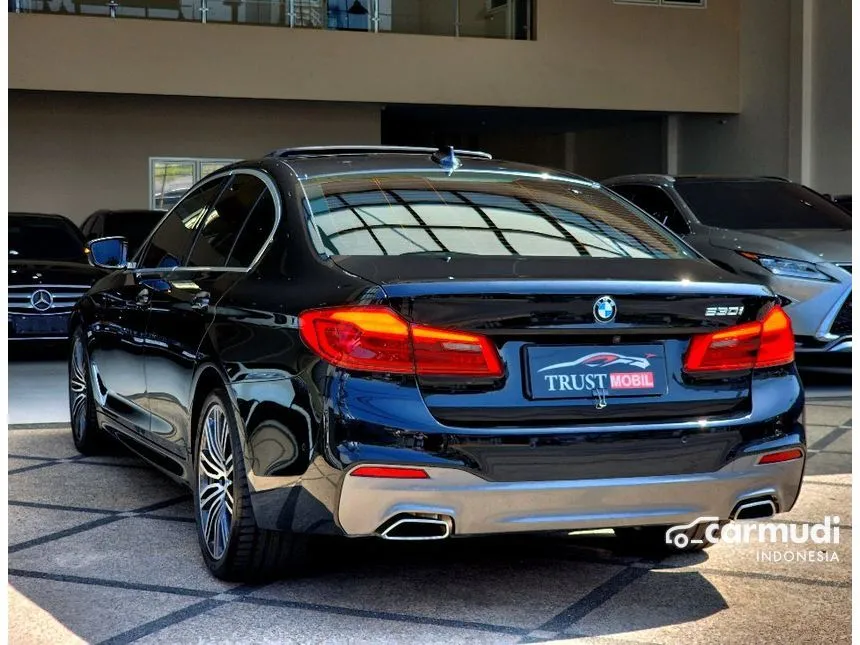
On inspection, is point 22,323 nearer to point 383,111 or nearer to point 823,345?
point 823,345

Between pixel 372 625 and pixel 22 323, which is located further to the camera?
pixel 22 323

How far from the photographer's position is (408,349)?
161 inches

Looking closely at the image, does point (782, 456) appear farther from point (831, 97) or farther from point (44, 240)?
point (831, 97)

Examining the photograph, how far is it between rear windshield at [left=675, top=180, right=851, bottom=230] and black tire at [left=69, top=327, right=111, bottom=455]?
5.66 m

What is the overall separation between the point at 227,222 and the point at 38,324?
24.9 feet

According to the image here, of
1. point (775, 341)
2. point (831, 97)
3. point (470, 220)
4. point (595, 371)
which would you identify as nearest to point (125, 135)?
point (831, 97)

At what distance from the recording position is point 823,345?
412 inches

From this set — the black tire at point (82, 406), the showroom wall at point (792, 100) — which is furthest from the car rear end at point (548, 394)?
the showroom wall at point (792, 100)

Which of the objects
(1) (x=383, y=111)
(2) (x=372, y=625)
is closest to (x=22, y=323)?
(2) (x=372, y=625)

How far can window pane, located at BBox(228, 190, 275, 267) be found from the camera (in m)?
5.02

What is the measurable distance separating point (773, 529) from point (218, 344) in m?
2.45

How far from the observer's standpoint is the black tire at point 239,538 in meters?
4.62

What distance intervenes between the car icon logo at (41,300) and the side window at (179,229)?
6451mm

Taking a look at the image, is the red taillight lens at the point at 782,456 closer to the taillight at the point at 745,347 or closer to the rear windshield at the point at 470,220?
the taillight at the point at 745,347
